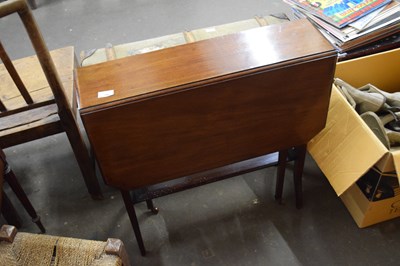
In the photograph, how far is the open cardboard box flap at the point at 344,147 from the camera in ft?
4.36

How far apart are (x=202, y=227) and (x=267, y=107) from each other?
695 mm

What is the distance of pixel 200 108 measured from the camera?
1.12 m

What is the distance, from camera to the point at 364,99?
1532 mm

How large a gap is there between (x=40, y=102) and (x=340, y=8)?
1.33 metres

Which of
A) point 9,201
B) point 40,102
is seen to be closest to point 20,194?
point 9,201

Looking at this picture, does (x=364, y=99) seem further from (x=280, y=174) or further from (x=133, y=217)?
(x=133, y=217)

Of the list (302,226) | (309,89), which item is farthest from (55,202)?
(309,89)

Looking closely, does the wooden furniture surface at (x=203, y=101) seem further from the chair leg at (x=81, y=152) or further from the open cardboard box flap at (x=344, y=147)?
the chair leg at (x=81, y=152)

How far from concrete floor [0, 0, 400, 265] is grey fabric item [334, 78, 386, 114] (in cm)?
39

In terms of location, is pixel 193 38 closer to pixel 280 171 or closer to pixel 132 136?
pixel 280 171

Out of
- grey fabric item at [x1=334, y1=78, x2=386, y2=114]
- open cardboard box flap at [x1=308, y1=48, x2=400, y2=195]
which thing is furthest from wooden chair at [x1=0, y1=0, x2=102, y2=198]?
grey fabric item at [x1=334, y1=78, x2=386, y2=114]

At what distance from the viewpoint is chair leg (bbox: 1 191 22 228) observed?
161 cm

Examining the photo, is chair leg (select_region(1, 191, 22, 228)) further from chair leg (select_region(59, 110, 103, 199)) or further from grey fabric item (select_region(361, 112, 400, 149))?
grey fabric item (select_region(361, 112, 400, 149))

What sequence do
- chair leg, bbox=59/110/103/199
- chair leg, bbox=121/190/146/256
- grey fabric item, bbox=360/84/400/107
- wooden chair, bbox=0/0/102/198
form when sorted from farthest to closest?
grey fabric item, bbox=360/84/400/107 < chair leg, bbox=59/110/103/199 < chair leg, bbox=121/190/146/256 < wooden chair, bbox=0/0/102/198
